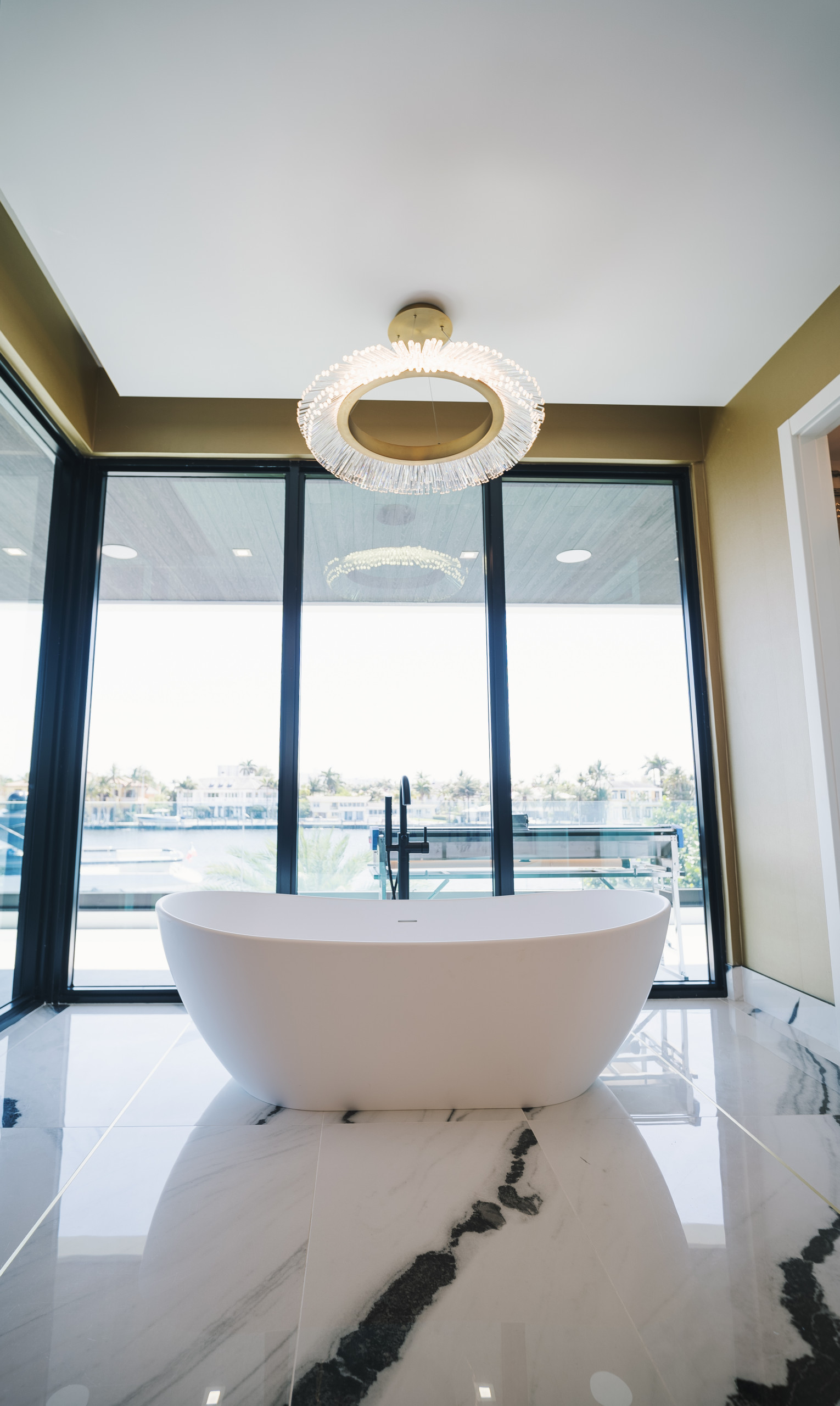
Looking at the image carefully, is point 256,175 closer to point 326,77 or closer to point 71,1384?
point 326,77

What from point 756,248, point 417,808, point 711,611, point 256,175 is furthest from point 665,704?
point 256,175

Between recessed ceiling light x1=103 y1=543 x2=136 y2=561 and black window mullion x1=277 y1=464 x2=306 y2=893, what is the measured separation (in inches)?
27.9

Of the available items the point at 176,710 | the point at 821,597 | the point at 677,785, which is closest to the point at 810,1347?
the point at 821,597

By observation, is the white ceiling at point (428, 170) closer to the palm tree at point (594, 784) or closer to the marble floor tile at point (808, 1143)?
the palm tree at point (594, 784)

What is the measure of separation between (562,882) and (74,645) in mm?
2437

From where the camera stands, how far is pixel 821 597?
2.50 metres

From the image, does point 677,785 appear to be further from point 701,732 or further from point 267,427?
point 267,427

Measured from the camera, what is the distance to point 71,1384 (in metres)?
1.06

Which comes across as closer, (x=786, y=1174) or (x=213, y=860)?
(x=786, y=1174)

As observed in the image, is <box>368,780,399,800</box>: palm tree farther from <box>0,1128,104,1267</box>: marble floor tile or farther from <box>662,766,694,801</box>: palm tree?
<box>0,1128,104,1267</box>: marble floor tile

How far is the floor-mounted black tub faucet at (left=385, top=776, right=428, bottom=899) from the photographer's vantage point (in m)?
2.89

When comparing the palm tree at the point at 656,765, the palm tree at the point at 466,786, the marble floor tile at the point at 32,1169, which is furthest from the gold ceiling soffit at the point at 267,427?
the marble floor tile at the point at 32,1169

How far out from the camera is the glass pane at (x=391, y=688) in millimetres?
3102

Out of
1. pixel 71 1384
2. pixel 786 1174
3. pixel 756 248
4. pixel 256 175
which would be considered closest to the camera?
pixel 71 1384
